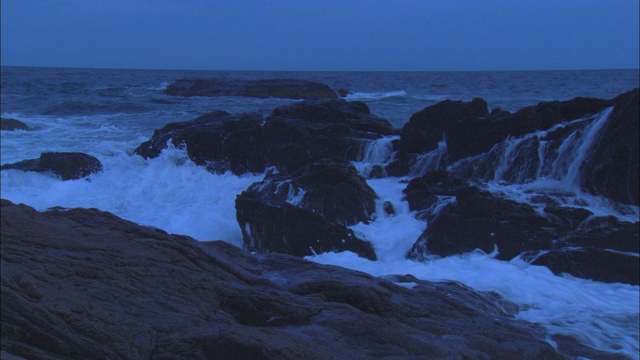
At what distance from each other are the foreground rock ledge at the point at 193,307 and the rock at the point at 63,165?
8401 mm

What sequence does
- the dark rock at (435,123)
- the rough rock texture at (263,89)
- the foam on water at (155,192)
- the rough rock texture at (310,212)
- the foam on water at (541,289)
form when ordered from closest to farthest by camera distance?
the foam on water at (541,289) < the rough rock texture at (310,212) < the foam on water at (155,192) < the dark rock at (435,123) < the rough rock texture at (263,89)

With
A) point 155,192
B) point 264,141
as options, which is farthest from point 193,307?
point 264,141

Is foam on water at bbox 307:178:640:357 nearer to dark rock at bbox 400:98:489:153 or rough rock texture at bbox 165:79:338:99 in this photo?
dark rock at bbox 400:98:489:153

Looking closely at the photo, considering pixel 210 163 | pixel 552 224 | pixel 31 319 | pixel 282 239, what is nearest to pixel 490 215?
pixel 552 224

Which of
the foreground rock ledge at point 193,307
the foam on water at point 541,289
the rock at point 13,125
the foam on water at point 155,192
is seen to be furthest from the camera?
the rock at point 13,125

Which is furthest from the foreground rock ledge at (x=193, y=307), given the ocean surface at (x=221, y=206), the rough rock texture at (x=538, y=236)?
the rough rock texture at (x=538, y=236)

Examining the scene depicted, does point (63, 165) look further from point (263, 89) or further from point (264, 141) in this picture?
point (263, 89)

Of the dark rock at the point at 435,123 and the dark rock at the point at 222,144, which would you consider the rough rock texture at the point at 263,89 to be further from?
the dark rock at the point at 435,123

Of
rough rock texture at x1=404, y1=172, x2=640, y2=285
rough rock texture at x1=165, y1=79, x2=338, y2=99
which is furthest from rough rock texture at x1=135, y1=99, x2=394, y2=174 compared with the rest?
rough rock texture at x1=165, y1=79, x2=338, y2=99

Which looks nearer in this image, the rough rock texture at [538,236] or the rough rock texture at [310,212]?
the rough rock texture at [538,236]

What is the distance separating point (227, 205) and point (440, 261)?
5.34 metres

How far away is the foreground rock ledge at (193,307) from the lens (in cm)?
263

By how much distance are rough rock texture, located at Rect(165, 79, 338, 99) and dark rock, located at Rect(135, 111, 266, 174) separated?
22.1m

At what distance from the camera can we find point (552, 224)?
306 inches
